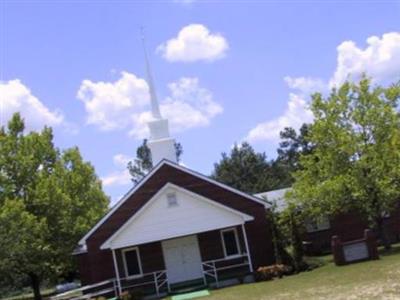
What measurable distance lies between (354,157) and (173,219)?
407 inches

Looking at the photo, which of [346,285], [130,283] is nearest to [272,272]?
[130,283]

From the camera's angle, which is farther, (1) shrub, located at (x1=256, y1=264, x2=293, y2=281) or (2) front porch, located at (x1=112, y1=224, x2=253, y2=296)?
(2) front porch, located at (x1=112, y1=224, x2=253, y2=296)

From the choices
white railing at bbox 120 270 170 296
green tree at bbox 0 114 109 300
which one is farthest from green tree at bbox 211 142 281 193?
white railing at bbox 120 270 170 296

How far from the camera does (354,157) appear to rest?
115ft

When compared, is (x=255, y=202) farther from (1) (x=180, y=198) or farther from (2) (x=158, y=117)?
(2) (x=158, y=117)

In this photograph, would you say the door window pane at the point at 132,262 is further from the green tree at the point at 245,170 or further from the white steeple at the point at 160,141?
the green tree at the point at 245,170

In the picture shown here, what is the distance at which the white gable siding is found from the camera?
3325 cm

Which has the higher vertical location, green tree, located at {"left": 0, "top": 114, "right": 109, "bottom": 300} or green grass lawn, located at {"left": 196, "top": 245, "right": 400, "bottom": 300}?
green tree, located at {"left": 0, "top": 114, "right": 109, "bottom": 300}

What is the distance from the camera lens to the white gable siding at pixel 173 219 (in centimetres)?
3325

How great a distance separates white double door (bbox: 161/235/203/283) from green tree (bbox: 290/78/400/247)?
20.7 ft

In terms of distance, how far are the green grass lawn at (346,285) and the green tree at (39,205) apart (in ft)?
60.3

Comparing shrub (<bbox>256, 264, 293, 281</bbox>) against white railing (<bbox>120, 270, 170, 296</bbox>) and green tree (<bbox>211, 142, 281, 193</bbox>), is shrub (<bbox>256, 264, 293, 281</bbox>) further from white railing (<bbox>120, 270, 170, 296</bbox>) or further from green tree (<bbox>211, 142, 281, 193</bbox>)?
green tree (<bbox>211, 142, 281, 193</bbox>)

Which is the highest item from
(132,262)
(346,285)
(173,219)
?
(173,219)

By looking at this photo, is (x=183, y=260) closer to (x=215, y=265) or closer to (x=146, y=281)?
(x=215, y=265)
